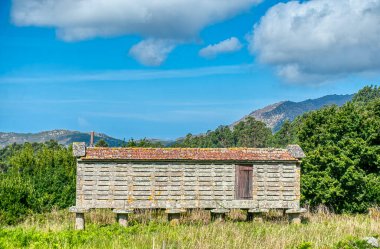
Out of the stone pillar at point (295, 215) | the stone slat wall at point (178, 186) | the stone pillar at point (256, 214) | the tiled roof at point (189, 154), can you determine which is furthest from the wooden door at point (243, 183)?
the stone pillar at point (295, 215)

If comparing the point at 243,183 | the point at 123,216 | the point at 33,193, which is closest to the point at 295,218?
the point at 243,183

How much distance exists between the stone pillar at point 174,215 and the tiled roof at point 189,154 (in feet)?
6.38

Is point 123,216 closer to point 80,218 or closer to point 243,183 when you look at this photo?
point 80,218

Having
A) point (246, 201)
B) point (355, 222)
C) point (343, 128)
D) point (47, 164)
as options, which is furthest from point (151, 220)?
point (47, 164)

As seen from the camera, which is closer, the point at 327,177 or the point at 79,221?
the point at 79,221

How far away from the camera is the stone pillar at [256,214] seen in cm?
1980

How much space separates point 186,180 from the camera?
19.8 metres

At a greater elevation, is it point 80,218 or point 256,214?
point 256,214

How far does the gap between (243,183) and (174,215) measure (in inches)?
114

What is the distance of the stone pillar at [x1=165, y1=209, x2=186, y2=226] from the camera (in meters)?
19.4

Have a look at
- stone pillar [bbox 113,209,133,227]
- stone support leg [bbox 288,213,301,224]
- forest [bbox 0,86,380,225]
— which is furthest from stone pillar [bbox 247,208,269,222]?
stone pillar [bbox 113,209,133,227]

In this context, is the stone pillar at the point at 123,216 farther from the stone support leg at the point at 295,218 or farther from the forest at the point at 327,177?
the stone support leg at the point at 295,218

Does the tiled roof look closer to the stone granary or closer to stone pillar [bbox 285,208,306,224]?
the stone granary

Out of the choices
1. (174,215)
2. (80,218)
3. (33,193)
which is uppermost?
(33,193)
